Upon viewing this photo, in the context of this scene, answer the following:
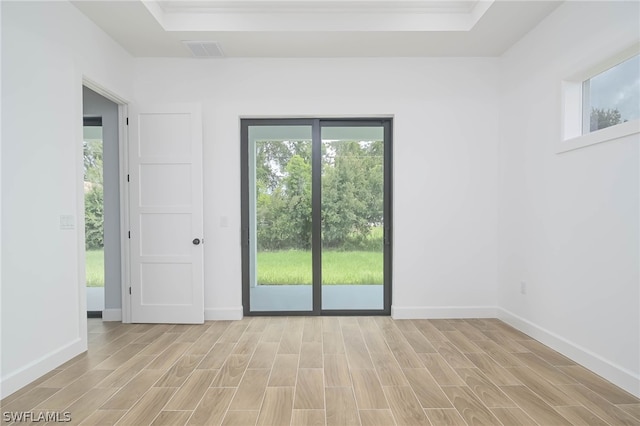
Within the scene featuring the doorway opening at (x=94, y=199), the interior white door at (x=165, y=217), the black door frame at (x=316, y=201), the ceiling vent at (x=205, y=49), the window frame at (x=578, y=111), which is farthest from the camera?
the doorway opening at (x=94, y=199)

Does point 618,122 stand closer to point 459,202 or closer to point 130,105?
point 459,202

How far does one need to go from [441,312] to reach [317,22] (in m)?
3.40

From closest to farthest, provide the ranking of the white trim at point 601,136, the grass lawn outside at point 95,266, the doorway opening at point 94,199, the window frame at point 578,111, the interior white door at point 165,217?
the white trim at point 601,136 → the window frame at point 578,111 → the interior white door at point 165,217 → the doorway opening at point 94,199 → the grass lawn outside at point 95,266

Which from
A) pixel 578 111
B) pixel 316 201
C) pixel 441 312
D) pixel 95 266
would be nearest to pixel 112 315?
pixel 95 266

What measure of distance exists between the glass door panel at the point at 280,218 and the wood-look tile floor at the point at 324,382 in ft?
2.13

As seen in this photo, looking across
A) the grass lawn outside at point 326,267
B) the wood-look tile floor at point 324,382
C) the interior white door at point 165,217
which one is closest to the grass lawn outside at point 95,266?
the interior white door at point 165,217

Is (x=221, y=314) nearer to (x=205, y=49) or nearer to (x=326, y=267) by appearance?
(x=326, y=267)

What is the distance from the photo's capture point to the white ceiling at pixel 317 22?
3.03 meters

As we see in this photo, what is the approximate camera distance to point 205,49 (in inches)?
138

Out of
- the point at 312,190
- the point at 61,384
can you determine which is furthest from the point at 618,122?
the point at 61,384

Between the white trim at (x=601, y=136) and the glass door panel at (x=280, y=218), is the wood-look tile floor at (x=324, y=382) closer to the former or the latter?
the glass door panel at (x=280, y=218)

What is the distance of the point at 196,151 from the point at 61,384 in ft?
7.67

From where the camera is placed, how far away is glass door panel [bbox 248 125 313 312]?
3949mm

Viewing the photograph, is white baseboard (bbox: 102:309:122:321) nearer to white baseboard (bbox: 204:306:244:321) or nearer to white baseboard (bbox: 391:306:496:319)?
white baseboard (bbox: 204:306:244:321)
